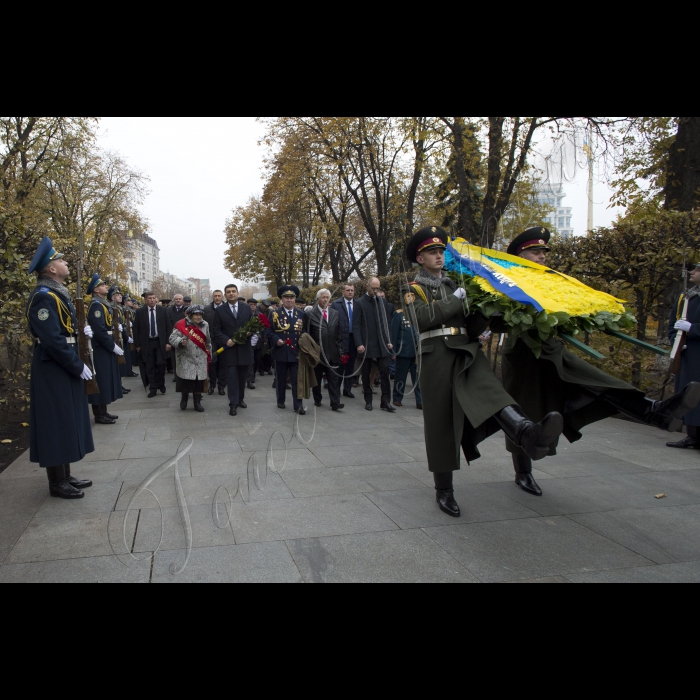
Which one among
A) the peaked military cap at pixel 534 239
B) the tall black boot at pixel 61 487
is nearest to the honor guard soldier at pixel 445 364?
the peaked military cap at pixel 534 239

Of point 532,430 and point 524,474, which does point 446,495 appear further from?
point 532,430

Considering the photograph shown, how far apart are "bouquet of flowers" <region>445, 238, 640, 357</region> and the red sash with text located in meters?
6.49

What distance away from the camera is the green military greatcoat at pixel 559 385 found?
4.12 meters

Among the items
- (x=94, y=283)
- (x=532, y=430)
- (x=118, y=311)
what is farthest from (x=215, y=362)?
(x=532, y=430)

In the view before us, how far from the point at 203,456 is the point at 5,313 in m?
3.36

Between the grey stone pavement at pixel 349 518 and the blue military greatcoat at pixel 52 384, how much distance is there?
1.46 feet

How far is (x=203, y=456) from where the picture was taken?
636 cm

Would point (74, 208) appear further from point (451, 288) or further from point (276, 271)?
point (451, 288)

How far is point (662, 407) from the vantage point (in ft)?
11.8

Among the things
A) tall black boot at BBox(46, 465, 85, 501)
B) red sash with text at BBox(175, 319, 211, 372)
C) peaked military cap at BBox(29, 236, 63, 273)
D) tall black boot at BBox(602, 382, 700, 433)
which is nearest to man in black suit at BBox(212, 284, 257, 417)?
red sash with text at BBox(175, 319, 211, 372)

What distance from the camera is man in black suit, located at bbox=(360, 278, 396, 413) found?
A: 9.63 meters

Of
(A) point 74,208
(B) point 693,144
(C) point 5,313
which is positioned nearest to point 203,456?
(C) point 5,313

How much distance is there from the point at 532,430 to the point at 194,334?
293 inches
